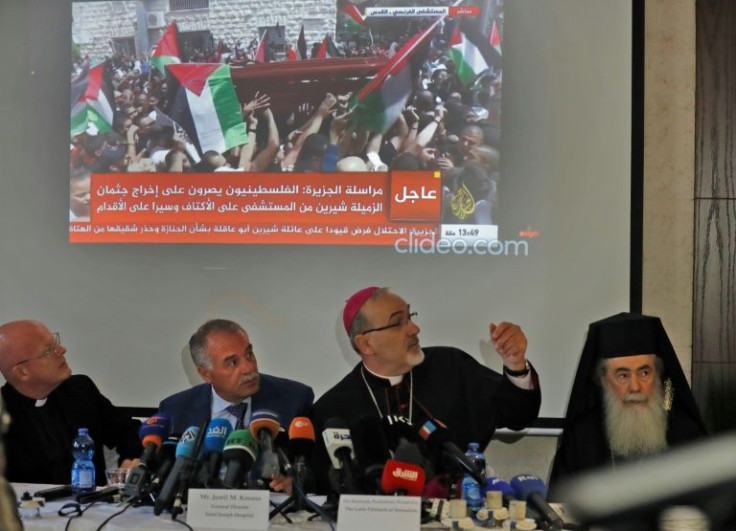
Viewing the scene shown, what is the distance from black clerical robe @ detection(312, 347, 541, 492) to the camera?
153 inches

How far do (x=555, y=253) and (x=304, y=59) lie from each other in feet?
5.06

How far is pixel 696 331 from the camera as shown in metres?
4.40

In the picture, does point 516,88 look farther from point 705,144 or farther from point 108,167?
point 108,167

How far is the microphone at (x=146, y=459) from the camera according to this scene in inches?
115

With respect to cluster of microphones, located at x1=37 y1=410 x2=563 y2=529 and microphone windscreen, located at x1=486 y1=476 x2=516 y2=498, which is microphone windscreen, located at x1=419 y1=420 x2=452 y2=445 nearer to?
cluster of microphones, located at x1=37 y1=410 x2=563 y2=529

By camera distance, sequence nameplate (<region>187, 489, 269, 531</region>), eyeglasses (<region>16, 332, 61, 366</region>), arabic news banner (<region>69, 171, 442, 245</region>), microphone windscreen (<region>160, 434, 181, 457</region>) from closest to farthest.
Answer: nameplate (<region>187, 489, 269, 531</region>)
microphone windscreen (<region>160, 434, 181, 457</region>)
eyeglasses (<region>16, 332, 61, 366</region>)
arabic news banner (<region>69, 171, 442, 245</region>)

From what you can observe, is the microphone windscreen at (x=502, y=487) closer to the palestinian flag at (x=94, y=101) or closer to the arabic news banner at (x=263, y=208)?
the arabic news banner at (x=263, y=208)

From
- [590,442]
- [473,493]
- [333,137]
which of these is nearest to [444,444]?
[473,493]

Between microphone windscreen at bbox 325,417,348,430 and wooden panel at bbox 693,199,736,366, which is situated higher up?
wooden panel at bbox 693,199,736,366

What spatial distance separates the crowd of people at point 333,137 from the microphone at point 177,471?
1955 mm

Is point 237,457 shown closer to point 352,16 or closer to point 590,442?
point 590,442

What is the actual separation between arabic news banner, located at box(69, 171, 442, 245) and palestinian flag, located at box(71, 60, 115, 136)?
0.28 m

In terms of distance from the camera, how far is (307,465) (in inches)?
118

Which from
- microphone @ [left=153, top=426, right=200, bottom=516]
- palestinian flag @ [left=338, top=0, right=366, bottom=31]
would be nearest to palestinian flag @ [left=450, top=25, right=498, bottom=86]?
palestinian flag @ [left=338, top=0, right=366, bottom=31]
